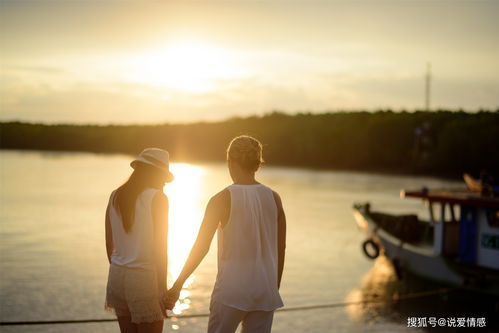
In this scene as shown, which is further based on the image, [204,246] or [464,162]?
[464,162]

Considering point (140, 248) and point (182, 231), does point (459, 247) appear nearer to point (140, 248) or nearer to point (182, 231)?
point (140, 248)

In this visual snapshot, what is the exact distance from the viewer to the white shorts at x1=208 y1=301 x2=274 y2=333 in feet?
14.9

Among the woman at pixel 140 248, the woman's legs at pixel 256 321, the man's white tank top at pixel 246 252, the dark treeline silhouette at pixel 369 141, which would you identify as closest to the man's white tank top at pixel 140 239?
the woman at pixel 140 248

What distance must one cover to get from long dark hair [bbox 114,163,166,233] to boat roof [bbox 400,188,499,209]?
39.3 ft

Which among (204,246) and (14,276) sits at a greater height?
(204,246)

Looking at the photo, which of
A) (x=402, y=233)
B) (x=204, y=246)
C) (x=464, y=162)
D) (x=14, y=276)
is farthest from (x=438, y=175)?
(x=204, y=246)

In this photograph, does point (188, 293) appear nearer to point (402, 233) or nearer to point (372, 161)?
point (402, 233)

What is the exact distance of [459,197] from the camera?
15875mm

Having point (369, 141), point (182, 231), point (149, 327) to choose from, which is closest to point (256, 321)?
point (149, 327)

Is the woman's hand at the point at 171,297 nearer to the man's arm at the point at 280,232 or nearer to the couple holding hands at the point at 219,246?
the couple holding hands at the point at 219,246

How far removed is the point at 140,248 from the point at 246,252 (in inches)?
34.5

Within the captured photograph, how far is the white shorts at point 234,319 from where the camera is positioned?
A: 14.9 feet

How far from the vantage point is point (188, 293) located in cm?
1681

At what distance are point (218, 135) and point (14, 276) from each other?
441 ft
